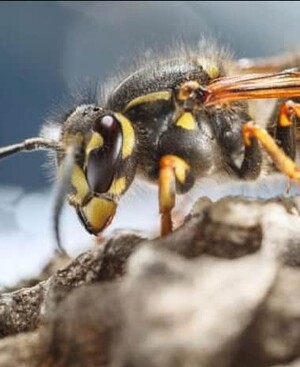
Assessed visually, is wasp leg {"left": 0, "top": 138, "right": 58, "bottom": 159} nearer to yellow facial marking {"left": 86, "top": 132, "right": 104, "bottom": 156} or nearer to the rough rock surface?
yellow facial marking {"left": 86, "top": 132, "right": 104, "bottom": 156}

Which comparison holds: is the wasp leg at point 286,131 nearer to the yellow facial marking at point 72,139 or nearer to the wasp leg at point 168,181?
the wasp leg at point 168,181

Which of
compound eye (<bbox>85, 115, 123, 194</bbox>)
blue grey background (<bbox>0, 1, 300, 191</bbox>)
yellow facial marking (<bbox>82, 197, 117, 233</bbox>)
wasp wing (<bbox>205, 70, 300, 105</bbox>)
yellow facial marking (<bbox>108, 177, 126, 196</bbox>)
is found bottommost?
yellow facial marking (<bbox>82, 197, 117, 233</bbox>)

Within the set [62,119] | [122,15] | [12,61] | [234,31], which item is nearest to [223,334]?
[62,119]

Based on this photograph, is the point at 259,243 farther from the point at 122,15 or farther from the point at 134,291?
the point at 122,15

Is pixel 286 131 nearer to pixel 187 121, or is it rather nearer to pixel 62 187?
pixel 187 121

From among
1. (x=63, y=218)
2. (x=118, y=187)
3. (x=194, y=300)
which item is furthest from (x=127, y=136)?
(x=194, y=300)

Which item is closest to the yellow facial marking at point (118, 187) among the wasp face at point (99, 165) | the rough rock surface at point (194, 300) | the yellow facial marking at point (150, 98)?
the wasp face at point (99, 165)

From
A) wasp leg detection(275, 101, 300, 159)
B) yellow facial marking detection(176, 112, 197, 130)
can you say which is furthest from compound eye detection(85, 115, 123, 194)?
wasp leg detection(275, 101, 300, 159)
